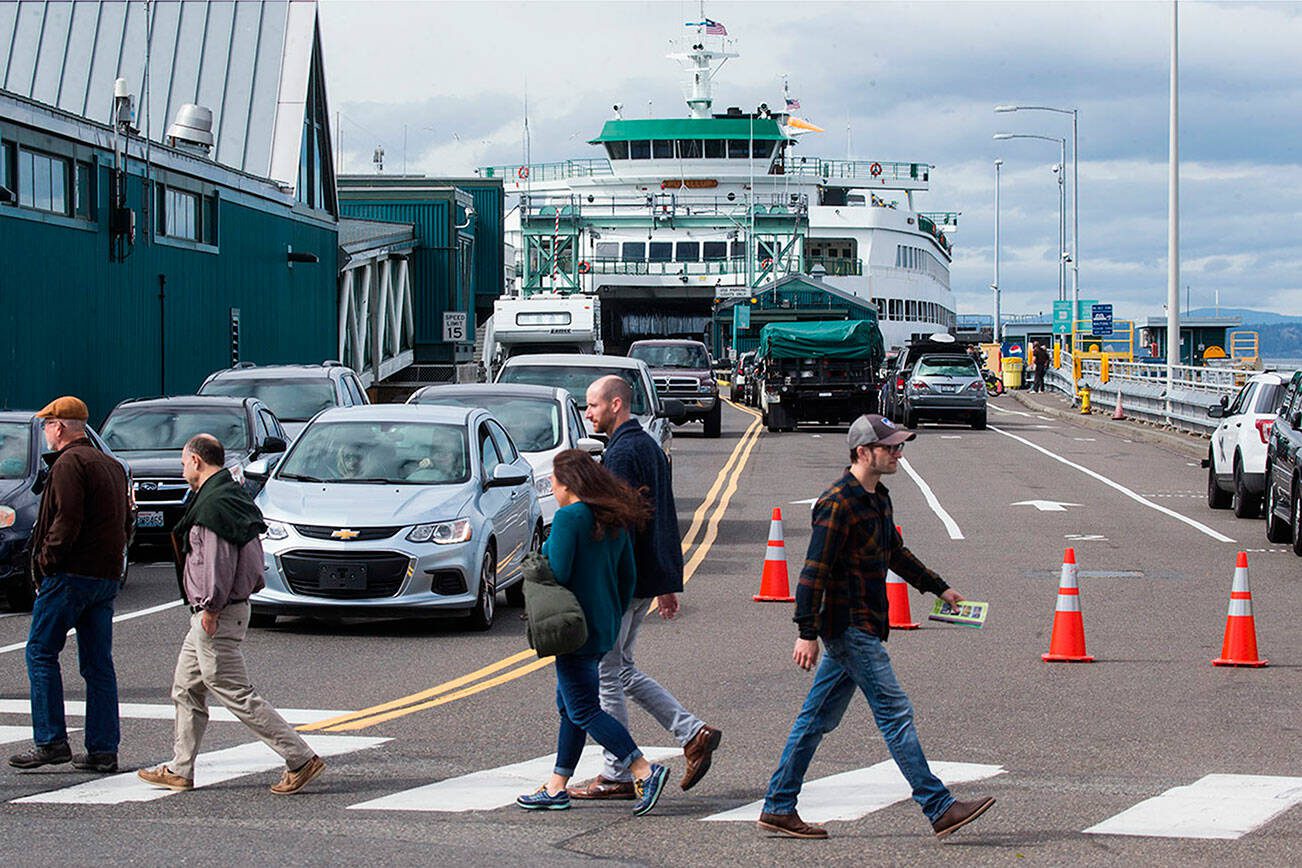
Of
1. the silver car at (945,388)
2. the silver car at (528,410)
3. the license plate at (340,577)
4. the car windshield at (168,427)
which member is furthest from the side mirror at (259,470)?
the silver car at (945,388)

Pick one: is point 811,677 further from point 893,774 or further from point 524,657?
point 893,774

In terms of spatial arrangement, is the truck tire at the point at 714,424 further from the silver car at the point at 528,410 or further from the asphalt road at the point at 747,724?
the silver car at the point at 528,410

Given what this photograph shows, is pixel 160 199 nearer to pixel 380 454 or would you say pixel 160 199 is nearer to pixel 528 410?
pixel 528 410

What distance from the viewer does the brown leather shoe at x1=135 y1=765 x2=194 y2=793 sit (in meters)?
8.03

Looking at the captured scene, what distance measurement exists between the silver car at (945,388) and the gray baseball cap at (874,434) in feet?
116

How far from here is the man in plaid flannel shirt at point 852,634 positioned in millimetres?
7074

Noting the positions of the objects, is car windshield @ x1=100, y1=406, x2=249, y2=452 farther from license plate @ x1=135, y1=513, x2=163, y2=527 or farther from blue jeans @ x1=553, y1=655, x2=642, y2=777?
blue jeans @ x1=553, y1=655, x2=642, y2=777

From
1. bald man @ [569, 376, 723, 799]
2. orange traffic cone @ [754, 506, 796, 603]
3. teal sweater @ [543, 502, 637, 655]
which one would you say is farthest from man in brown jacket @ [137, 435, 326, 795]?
orange traffic cone @ [754, 506, 796, 603]

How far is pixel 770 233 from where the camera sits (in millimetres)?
76688

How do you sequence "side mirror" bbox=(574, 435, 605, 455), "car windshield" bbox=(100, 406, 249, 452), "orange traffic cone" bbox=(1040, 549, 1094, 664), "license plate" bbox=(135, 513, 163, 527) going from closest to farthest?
"orange traffic cone" bbox=(1040, 549, 1094, 664), "side mirror" bbox=(574, 435, 605, 455), "license plate" bbox=(135, 513, 163, 527), "car windshield" bbox=(100, 406, 249, 452)

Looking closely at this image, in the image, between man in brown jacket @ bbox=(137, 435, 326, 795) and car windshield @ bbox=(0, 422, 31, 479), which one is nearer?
man in brown jacket @ bbox=(137, 435, 326, 795)

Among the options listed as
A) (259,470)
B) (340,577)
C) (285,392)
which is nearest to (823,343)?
(285,392)

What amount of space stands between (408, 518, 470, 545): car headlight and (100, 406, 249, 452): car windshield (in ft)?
22.1

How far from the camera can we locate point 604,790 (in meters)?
7.80
